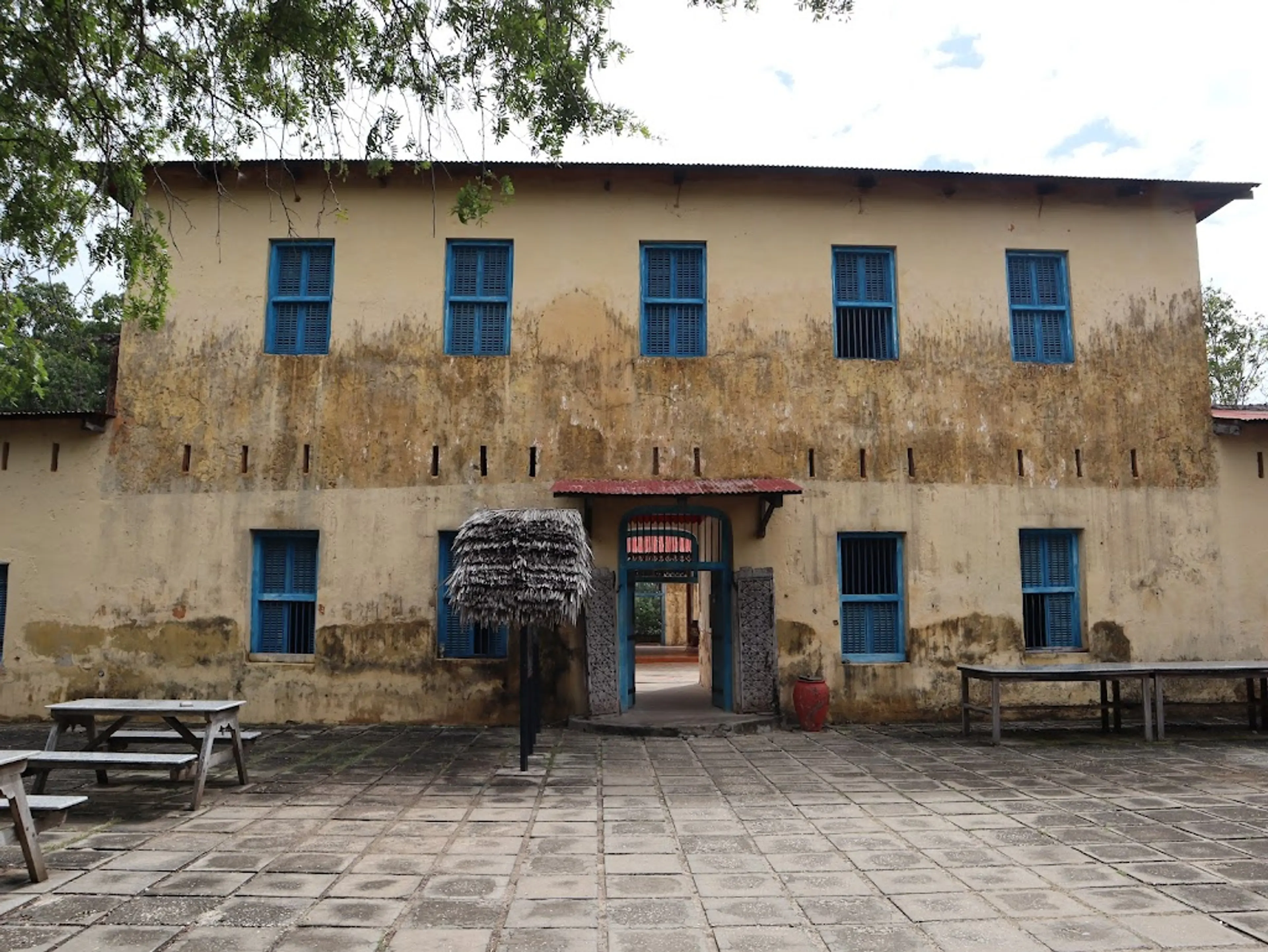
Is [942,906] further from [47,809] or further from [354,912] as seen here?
[47,809]

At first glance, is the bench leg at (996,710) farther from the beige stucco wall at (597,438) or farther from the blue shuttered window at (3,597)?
the blue shuttered window at (3,597)

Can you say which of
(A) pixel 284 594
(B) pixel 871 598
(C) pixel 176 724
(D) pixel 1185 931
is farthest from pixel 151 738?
(B) pixel 871 598

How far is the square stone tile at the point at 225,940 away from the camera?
3.92m

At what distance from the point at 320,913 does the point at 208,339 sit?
8576mm

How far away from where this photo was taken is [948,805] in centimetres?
660

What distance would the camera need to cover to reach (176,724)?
269 inches

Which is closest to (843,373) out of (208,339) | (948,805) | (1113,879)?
(948,805)

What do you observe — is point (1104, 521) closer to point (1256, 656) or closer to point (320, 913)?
→ point (1256, 656)

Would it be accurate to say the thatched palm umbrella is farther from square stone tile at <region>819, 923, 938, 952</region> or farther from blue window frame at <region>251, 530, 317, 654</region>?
square stone tile at <region>819, 923, 938, 952</region>

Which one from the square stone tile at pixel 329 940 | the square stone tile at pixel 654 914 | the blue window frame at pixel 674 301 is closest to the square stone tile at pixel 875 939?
the square stone tile at pixel 654 914

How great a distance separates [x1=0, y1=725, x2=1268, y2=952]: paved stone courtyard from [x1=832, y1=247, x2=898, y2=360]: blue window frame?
5.16 metres

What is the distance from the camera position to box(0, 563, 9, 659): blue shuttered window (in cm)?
1069

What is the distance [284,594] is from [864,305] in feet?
26.7

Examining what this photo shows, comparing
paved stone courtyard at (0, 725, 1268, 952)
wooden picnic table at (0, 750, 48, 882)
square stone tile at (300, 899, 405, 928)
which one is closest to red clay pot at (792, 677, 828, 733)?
paved stone courtyard at (0, 725, 1268, 952)
